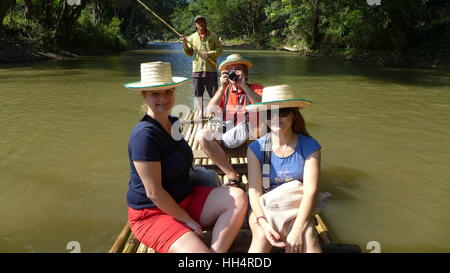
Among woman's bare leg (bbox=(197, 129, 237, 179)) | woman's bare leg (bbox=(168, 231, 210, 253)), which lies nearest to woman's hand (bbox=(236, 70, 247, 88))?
woman's bare leg (bbox=(197, 129, 237, 179))

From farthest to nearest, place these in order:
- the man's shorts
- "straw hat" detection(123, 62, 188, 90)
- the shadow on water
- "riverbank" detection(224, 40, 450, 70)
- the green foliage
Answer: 1. the green foliage
2. "riverbank" detection(224, 40, 450, 70)
3. the man's shorts
4. the shadow on water
5. "straw hat" detection(123, 62, 188, 90)

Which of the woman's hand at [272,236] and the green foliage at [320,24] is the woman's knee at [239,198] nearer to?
the woman's hand at [272,236]

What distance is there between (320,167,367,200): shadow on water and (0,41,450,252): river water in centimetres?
1

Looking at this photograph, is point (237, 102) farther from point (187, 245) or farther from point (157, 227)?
point (187, 245)

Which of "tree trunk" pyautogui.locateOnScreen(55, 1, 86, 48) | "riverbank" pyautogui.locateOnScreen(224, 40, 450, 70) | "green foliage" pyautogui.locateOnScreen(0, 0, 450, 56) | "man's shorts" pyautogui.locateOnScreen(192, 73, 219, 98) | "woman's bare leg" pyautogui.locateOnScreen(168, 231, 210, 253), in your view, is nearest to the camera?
"woman's bare leg" pyautogui.locateOnScreen(168, 231, 210, 253)

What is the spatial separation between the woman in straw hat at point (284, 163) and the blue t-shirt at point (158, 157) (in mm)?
451

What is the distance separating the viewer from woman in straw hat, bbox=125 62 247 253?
2.12 metres

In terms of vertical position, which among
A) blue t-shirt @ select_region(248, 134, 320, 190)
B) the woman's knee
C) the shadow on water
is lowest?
the shadow on water

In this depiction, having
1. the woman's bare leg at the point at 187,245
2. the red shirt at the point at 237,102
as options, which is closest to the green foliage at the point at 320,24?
the red shirt at the point at 237,102

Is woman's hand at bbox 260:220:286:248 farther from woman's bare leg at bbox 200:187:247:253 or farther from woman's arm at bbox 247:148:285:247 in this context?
woman's bare leg at bbox 200:187:247:253

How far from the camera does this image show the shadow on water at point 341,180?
4.12 metres

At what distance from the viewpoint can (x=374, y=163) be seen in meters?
5.00

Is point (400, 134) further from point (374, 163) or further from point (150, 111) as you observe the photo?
point (150, 111)
